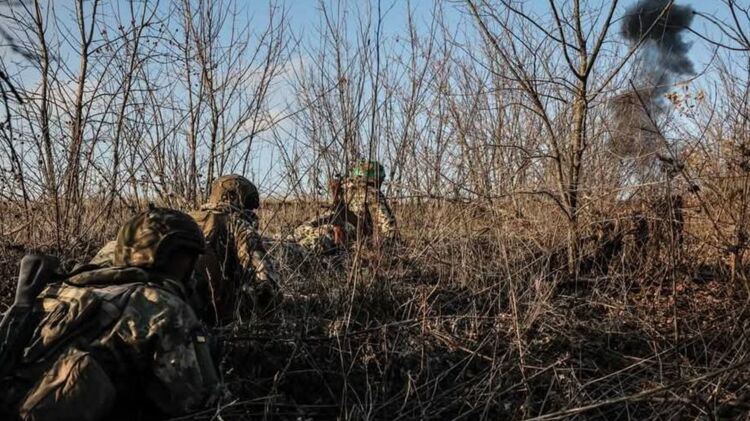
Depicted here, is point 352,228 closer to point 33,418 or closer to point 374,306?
point 374,306

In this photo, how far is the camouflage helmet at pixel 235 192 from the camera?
14.8 ft

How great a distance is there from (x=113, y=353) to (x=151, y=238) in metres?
0.52

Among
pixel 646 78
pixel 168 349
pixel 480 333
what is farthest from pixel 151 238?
pixel 646 78

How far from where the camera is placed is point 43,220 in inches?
200

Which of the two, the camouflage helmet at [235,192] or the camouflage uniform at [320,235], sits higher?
the camouflage helmet at [235,192]

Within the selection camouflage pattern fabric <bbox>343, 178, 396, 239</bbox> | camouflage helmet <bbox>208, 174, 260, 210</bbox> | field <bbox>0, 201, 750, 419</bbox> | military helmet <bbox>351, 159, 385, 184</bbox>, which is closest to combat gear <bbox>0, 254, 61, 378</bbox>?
field <bbox>0, 201, 750, 419</bbox>

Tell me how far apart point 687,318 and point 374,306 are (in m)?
1.87

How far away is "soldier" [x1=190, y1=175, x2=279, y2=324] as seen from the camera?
407cm

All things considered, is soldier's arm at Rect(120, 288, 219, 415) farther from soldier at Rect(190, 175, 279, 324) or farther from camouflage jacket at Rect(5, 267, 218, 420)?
soldier at Rect(190, 175, 279, 324)

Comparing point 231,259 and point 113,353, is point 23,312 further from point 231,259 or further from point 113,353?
point 231,259

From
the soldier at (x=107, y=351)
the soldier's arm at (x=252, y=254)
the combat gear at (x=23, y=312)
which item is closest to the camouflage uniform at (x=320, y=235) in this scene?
the soldier's arm at (x=252, y=254)

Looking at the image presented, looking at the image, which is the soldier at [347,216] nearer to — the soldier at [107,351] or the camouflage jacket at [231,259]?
the camouflage jacket at [231,259]

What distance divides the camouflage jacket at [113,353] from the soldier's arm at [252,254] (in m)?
1.55

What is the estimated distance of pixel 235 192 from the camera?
14.9 ft
